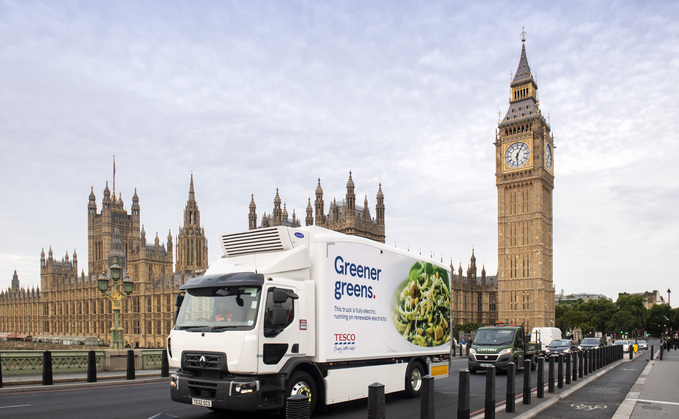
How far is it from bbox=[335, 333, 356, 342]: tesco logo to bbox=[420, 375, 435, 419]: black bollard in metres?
2.79

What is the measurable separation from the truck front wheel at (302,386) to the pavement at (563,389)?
3.47 m

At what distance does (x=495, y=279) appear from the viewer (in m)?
108

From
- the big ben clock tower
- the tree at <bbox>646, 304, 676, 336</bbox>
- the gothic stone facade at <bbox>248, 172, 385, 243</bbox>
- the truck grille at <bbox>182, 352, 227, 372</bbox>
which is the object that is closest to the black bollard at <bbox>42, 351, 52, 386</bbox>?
the truck grille at <bbox>182, 352, 227, 372</bbox>

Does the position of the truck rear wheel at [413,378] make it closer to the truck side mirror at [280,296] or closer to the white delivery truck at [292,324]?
the white delivery truck at [292,324]

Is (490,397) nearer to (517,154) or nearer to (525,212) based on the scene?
(525,212)

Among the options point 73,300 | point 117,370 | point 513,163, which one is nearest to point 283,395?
point 117,370

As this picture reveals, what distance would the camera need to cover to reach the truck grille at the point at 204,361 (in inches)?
357

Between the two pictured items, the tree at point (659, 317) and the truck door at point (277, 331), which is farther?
the tree at point (659, 317)

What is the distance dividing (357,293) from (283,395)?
2.78 meters

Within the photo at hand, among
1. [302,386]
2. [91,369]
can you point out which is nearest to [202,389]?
[302,386]

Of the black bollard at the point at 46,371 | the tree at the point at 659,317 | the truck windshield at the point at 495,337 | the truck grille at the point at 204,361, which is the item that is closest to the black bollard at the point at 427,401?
the truck grille at the point at 204,361

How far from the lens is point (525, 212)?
92062mm

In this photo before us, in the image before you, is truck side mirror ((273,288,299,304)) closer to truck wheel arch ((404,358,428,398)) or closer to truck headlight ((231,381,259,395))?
truck headlight ((231,381,259,395))

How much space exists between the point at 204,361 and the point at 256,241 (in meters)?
2.57
